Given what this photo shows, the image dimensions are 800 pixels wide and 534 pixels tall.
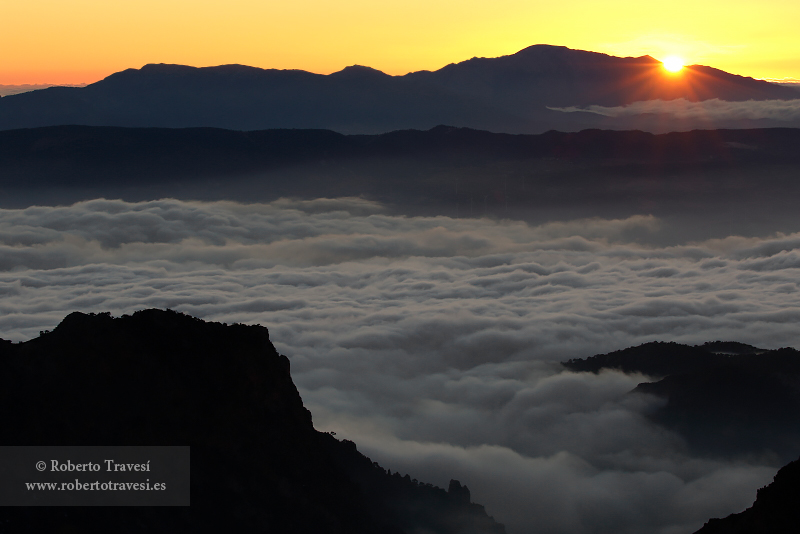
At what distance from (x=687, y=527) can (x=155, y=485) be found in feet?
281

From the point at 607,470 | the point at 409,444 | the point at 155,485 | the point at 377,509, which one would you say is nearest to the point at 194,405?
the point at 155,485

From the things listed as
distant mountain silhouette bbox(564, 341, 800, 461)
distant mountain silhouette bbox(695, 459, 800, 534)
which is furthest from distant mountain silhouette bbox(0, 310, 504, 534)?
distant mountain silhouette bbox(564, 341, 800, 461)

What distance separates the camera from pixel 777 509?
33.1 meters

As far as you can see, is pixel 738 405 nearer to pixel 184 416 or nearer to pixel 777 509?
pixel 777 509

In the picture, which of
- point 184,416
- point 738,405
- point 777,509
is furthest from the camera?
point 738,405

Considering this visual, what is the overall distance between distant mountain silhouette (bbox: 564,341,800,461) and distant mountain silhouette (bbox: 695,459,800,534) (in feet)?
350

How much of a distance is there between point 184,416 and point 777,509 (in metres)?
33.9

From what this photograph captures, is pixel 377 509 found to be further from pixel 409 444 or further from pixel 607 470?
pixel 607 470

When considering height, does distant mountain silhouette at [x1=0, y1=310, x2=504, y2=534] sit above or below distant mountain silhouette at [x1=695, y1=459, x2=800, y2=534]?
above

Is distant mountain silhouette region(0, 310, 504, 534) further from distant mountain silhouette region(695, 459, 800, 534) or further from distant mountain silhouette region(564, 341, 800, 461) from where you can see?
distant mountain silhouette region(564, 341, 800, 461)

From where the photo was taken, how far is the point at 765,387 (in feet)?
444

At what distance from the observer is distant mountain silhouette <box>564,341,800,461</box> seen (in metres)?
132

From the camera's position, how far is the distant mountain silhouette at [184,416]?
43.2m

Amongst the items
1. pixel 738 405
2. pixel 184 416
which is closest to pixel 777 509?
pixel 184 416
